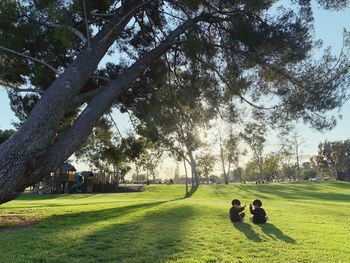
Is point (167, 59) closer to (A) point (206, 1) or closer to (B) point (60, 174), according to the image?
(A) point (206, 1)

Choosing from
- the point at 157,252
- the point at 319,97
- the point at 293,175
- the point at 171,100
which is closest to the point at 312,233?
the point at 319,97

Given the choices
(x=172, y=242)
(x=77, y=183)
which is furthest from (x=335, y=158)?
(x=172, y=242)

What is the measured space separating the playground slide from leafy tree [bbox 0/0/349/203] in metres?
29.5

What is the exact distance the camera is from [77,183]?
136 feet

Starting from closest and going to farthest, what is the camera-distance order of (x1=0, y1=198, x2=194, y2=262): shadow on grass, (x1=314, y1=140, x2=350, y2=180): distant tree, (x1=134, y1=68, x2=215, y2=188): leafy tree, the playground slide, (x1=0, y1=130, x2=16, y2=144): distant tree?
(x1=0, y1=198, x2=194, y2=262): shadow on grass → (x1=134, y1=68, x2=215, y2=188): leafy tree → (x1=0, y1=130, x2=16, y2=144): distant tree → the playground slide → (x1=314, y1=140, x2=350, y2=180): distant tree

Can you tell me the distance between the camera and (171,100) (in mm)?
13016

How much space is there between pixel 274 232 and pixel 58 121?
565 centimetres

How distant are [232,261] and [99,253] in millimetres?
2203

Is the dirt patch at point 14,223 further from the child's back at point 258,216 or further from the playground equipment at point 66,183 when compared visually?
the playground equipment at point 66,183

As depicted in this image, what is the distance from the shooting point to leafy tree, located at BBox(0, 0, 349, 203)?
882 cm

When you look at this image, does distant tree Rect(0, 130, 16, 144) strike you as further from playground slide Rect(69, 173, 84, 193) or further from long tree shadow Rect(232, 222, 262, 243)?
playground slide Rect(69, 173, 84, 193)

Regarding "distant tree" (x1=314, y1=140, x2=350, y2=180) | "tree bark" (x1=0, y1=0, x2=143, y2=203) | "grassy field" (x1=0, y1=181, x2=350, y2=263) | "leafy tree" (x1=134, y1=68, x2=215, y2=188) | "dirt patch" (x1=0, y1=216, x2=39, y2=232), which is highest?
"distant tree" (x1=314, y1=140, x2=350, y2=180)

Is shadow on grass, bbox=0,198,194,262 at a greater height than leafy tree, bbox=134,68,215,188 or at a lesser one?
lesser

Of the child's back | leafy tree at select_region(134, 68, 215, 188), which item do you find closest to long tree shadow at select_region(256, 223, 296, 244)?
the child's back
